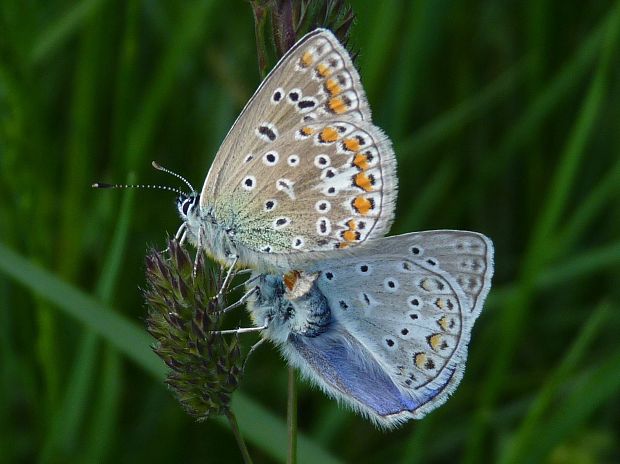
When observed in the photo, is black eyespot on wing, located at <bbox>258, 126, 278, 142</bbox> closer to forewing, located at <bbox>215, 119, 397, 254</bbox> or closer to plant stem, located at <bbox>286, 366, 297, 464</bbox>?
forewing, located at <bbox>215, 119, 397, 254</bbox>

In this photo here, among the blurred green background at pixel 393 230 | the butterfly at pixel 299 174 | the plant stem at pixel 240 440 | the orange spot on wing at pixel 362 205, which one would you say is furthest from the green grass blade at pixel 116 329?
the orange spot on wing at pixel 362 205

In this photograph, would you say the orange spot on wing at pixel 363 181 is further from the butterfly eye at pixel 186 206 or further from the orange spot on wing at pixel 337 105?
the butterfly eye at pixel 186 206

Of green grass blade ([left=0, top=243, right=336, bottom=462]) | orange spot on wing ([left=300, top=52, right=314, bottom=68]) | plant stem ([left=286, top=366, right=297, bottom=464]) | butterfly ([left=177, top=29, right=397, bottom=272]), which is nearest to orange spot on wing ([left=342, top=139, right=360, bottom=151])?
butterfly ([left=177, top=29, right=397, bottom=272])

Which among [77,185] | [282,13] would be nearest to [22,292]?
[77,185]

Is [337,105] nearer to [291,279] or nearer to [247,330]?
[291,279]

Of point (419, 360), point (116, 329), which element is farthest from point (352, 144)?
point (116, 329)
